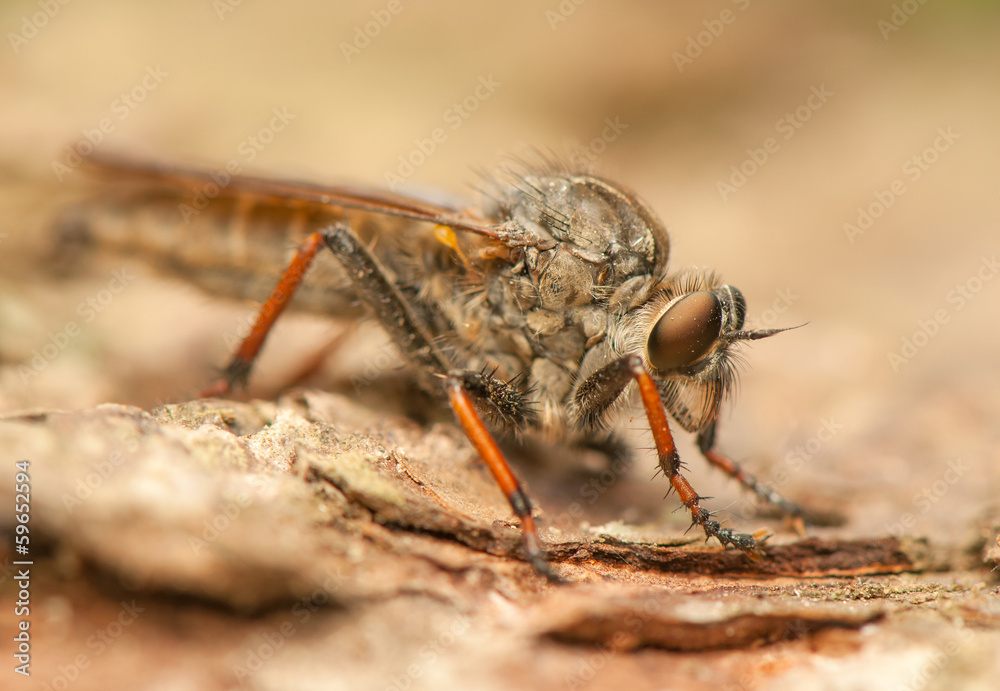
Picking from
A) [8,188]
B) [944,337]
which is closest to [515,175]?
[944,337]

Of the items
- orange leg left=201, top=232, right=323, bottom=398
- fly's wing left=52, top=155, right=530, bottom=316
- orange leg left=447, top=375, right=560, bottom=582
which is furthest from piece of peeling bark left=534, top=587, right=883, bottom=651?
fly's wing left=52, top=155, right=530, bottom=316

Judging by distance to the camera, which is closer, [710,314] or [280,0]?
[710,314]

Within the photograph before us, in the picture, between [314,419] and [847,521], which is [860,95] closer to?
[847,521]

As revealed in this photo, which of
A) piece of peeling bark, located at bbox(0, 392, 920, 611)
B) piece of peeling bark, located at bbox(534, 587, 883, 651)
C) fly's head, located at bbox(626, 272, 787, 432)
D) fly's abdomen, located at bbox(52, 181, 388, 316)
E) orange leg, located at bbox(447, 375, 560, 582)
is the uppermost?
fly's head, located at bbox(626, 272, 787, 432)

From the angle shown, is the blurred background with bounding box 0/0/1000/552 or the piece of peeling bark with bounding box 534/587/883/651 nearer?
the piece of peeling bark with bounding box 534/587/883/651

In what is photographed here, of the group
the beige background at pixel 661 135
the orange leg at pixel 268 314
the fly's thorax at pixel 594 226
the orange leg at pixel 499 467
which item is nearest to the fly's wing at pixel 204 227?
the beige background at pixel 661 135

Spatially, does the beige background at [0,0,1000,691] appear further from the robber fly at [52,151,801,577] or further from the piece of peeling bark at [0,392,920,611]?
the piece of peeling bark at [0,392,920,611]

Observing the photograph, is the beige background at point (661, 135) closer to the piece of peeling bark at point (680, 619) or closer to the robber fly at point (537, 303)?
the robber fly at point (537, 303)
